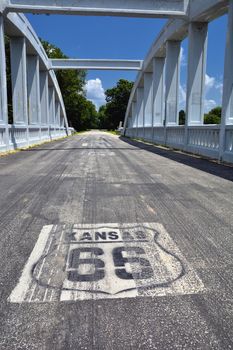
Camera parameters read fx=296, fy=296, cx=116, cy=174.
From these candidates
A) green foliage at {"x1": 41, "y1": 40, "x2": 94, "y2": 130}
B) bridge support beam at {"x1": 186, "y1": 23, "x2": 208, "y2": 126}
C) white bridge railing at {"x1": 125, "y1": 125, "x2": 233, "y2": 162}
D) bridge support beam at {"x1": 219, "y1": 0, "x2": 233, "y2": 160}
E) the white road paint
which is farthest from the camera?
green foliage at {"x1": 41, "y1": 40, "x2": 94, "y2": 130}

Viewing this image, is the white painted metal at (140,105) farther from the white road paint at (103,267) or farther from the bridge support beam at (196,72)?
the white road paint at (103,267)

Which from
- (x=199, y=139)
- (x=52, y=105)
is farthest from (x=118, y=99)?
(x=199, y=139)

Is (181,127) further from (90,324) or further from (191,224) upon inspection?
(90,324)

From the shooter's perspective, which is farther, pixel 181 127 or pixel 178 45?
pixel 178 45

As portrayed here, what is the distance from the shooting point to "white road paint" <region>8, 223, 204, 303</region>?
6.91ft

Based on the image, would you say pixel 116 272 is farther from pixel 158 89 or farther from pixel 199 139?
pixel 158 89

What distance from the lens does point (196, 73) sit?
573 inches

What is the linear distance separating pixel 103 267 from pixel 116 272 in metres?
0.13

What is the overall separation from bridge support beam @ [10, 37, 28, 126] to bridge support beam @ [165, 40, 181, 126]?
8.99 m

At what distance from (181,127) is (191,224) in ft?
42.3

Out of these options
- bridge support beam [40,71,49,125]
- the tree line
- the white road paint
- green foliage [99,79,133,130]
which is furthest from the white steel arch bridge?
green foliage [99,79,133,130]

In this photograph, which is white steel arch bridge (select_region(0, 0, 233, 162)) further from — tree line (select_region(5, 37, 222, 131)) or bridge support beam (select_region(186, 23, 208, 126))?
tree line (select_region(5, 37, 222, 131))

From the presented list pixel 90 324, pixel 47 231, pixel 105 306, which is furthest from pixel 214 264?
pixel 47 231

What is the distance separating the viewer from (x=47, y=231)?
129 inches
